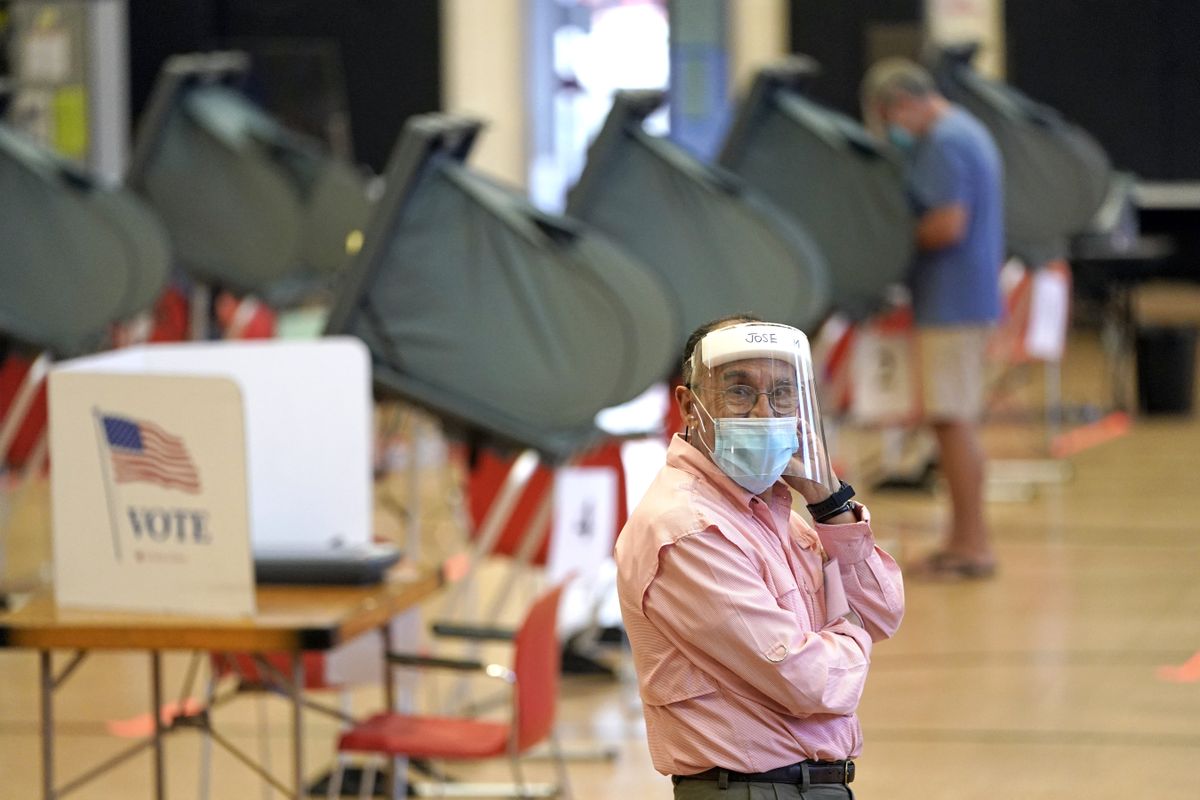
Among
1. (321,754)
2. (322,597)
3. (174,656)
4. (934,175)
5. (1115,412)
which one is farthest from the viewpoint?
(1115,412)

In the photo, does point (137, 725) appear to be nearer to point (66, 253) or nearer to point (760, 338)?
point (66, 253)

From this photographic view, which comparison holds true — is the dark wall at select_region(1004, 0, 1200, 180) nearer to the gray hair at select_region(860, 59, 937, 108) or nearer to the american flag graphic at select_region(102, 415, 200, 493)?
the gray hair at select_region(860, 59, 937, 108)

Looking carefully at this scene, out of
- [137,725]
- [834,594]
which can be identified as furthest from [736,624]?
[137,725]

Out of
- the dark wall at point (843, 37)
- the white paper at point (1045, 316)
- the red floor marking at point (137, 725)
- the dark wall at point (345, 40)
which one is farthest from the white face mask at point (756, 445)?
the dark wall at point (345, 40)

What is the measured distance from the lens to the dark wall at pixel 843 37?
17.1 m

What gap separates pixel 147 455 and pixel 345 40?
557 inches

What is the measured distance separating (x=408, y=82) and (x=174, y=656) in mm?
11412

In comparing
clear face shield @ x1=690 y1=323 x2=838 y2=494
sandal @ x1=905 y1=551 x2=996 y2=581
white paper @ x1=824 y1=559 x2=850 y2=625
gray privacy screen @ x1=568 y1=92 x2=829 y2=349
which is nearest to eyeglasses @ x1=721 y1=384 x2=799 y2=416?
clear face shield @ x1=690 y1=323 x2=838 y2=494

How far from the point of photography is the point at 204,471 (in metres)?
4.09

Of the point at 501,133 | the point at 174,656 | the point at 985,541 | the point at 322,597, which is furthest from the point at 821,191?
the point at 501,133

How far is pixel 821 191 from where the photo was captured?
7.71 metres

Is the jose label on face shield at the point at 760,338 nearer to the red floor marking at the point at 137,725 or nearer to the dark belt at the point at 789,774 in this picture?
the dark belt at the point at 789,774

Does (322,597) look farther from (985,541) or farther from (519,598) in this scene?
(985,541)

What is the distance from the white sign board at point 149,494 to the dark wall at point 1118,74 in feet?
46.5
